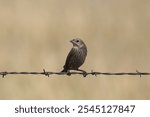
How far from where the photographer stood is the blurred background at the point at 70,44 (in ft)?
78.6

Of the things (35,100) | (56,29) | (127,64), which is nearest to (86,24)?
(56,29)

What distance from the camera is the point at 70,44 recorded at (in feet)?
83.0

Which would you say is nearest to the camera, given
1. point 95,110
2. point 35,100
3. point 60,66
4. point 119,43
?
point 95,110

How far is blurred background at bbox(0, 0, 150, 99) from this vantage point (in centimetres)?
2395

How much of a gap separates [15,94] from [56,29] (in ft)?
10.1

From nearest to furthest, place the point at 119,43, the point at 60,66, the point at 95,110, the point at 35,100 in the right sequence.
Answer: the point at 95,110, the point at 35,100, the point at 60,66, the point at 119,43

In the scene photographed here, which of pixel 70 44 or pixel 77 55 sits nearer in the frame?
pixel 77 55

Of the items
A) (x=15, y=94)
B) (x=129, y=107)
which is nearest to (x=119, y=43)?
(x=15, y=94)

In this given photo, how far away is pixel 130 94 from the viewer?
23844mm

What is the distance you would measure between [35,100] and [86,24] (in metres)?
4.77

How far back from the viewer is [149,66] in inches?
973

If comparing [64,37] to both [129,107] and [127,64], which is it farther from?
[129,107]

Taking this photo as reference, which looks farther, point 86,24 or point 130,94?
point 86,24

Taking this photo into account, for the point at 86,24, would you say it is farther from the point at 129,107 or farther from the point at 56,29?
the point at 129,107
